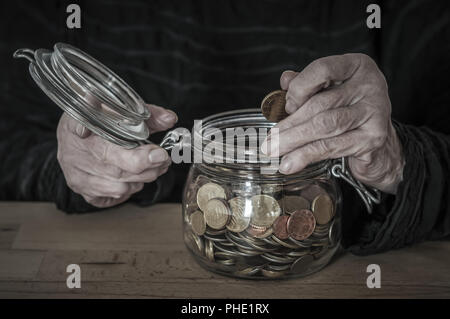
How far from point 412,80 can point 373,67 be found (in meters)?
0.59

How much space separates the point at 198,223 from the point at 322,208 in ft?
0.63

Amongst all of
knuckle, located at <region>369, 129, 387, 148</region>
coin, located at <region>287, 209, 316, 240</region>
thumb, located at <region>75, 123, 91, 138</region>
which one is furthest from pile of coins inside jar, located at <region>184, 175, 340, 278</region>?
thumb, located at <region>75, 123, 91, 138</region>

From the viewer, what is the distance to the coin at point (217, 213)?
679mm

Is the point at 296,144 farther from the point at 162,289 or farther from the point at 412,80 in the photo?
the point at 412,80

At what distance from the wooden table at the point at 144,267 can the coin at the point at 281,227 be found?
104 mm

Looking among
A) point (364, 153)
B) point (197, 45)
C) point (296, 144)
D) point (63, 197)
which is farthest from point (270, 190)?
point (197, 45)

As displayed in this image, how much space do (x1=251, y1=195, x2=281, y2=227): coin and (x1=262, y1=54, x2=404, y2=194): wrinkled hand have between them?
2.0 inches

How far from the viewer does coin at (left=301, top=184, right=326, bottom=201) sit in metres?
0.70

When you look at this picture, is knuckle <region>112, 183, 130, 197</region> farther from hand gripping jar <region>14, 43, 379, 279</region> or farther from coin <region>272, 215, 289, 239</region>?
coin <region>272, 215, 289, 239</region>

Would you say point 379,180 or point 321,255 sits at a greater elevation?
point 379,180

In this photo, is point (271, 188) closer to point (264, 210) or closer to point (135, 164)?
point (264, 210)

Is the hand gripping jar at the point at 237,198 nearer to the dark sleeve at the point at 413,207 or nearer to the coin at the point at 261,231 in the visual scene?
the coin at the point at 261,231

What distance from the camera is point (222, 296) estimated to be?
0.70 metres

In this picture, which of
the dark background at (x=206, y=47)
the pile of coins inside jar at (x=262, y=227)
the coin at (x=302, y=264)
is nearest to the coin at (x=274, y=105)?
the pile of coins inside jar at (x=262, y=227)
